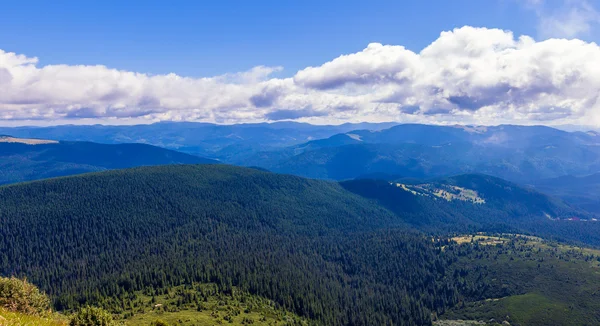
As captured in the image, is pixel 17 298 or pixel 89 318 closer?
pixel 89 318

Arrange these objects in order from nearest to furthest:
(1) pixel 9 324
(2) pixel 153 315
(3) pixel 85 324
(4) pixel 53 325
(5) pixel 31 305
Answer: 1. (1) pixel 9 324
2. (4) pixel 53 325
3. (3) pixel 85 324
4. (5) pixel 31 305
5. (2) pixel 153 315

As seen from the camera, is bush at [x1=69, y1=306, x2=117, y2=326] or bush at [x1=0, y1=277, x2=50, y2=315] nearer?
bush at [x1=69, y1=306, x2=117, y2=326]

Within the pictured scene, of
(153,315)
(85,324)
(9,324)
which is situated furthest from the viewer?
(153,315)

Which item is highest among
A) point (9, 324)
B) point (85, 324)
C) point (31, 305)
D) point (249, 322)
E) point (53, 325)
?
point (9, 324)

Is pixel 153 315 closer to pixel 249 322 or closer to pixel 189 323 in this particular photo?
pixel 189 323

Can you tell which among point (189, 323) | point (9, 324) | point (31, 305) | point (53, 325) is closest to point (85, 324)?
point (53, 325)

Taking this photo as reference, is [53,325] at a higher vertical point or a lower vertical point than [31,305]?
higher

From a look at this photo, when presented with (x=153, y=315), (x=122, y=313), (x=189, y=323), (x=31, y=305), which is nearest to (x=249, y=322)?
(x=189, y=323)

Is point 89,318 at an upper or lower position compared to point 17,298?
upper

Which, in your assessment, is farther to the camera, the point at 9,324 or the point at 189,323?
the point at 189,323

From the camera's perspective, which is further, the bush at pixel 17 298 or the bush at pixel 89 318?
the bush at pixel 17 298
